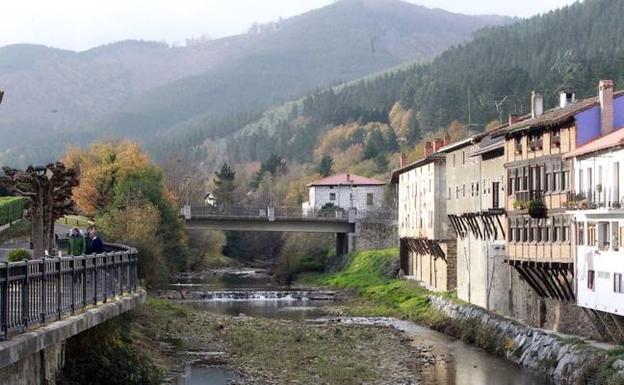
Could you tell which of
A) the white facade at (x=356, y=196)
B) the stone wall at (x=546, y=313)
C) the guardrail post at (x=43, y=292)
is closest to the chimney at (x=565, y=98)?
the stone wall at (x=546, y=313)

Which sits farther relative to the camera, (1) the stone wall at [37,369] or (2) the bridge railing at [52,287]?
(1) the stone wall at [37,369]

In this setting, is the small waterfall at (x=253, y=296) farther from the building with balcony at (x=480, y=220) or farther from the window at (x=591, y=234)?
the window at (x=591, y=234)

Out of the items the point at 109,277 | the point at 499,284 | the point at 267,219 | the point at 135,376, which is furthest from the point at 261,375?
the point at 267,219

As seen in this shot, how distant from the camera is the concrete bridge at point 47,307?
758 inches

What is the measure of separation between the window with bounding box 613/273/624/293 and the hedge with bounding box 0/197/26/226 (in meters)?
42.1

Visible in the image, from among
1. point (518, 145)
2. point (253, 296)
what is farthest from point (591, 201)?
point (253, 296)

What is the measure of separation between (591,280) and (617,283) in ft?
10.2

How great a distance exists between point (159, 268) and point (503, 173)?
33235 mm

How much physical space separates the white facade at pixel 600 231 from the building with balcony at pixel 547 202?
143cm

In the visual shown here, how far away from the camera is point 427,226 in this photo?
8788cm

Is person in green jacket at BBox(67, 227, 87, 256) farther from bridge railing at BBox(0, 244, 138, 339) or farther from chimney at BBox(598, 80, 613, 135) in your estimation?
chimney at BBox(598, 80, 613, 135)

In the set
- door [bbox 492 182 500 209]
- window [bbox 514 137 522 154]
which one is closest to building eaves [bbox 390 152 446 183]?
door [bbox 492 182 500 209]

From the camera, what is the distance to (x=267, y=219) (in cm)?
12025

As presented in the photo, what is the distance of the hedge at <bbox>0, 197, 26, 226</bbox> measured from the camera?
230ft
